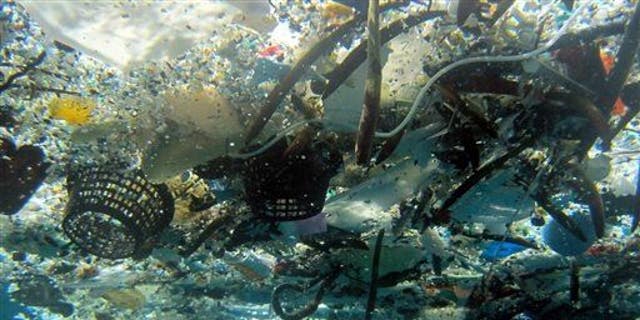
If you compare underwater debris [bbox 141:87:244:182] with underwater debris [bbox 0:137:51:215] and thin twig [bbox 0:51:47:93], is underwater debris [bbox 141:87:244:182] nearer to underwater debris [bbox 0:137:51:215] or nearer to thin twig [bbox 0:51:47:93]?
thin twig [bbox 0:51:47:93]

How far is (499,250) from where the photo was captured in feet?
24.2

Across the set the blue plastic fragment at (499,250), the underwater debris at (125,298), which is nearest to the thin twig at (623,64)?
the blue plastic fragment at (499,250)

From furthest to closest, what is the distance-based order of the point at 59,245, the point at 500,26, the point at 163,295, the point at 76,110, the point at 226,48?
the point at 163,295 < the point at 59,245 < the point at 76,110 < the point at 226,48 < the point at 500,26

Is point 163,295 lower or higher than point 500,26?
lower

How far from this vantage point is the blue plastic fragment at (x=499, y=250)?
706 cm

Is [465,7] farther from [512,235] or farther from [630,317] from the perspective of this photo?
[630,317]

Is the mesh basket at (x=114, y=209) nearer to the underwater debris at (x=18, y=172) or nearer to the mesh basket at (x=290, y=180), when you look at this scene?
the underwater debris at (x=18, y=172)

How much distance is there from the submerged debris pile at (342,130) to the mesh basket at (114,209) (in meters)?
0.02

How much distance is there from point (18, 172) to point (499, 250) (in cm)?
731

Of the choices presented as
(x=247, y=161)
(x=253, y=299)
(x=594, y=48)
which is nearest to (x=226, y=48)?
(x=247, y=161)

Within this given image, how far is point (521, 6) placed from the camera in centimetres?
372

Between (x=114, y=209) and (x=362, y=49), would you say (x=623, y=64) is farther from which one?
(x=114, y=209)

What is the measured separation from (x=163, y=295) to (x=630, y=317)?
39.6 ft

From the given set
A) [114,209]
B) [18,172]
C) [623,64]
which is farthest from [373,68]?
[18,172]
